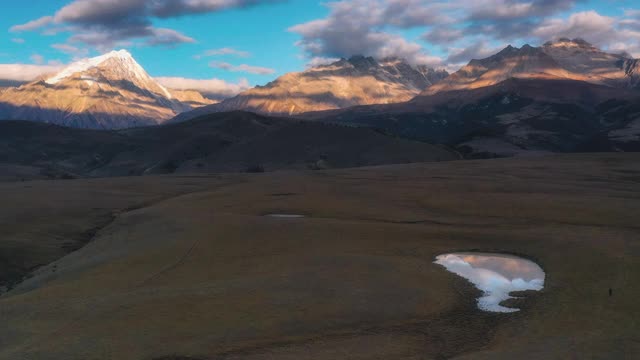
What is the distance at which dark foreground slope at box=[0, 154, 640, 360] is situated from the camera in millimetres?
30031

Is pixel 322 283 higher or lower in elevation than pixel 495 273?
lower

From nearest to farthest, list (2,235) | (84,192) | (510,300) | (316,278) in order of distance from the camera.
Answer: (510,300) < (316,278) < (2,235) < (84,192)

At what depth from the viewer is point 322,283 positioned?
41.2 metres

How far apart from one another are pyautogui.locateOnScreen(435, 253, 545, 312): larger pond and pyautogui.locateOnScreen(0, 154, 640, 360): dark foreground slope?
3.87 ft

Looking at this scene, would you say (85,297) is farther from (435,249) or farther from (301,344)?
(435,249)

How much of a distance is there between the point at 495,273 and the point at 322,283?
13531 millimetres

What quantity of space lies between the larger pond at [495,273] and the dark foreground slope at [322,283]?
1179 millimetres

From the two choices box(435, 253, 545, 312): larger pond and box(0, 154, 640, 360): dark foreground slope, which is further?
box(435, 253, 545, 312): larger pond

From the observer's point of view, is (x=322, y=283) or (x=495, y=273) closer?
(x=322, y=283)

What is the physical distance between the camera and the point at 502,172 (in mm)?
143625

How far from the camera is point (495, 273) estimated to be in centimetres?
4475

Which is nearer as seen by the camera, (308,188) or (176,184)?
(308,188)

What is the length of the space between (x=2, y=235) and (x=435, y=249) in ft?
153

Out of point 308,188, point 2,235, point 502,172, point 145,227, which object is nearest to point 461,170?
point 502,172
